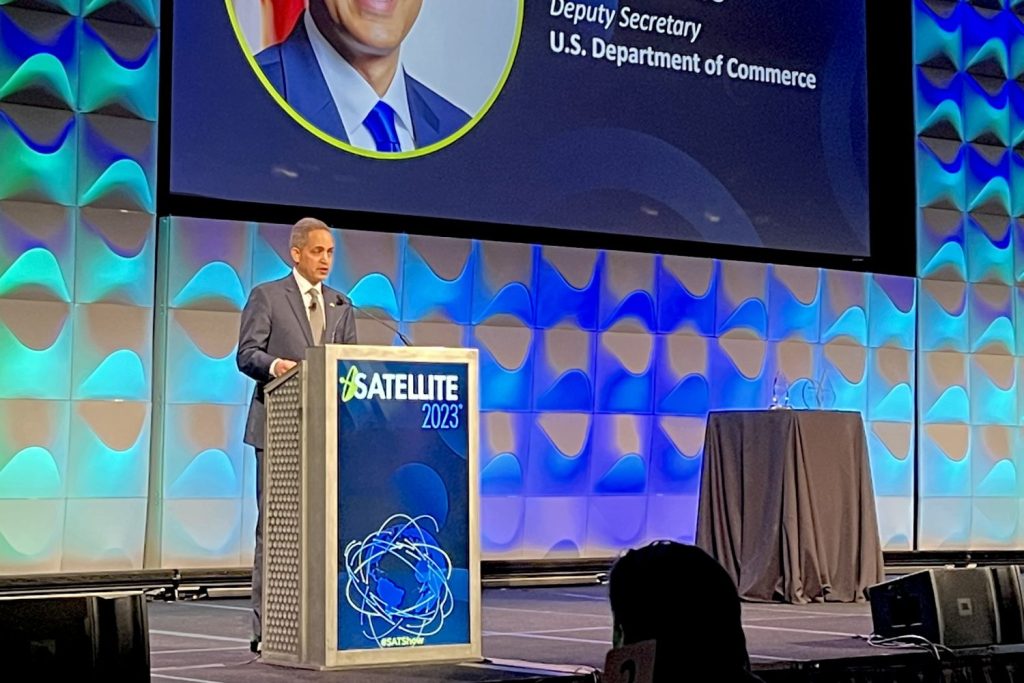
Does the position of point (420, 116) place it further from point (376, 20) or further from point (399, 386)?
point (399, 386)

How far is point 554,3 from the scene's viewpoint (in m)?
7.80

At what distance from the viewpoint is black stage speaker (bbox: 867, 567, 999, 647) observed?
435 centimetres

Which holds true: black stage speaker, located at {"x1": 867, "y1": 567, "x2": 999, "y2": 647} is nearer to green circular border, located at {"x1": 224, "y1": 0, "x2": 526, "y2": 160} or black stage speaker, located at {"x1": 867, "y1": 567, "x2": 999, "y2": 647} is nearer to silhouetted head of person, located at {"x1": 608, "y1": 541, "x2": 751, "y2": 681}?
silhouetted head of person, located at {"x1": 608, "y1": 541, "x2": 751, "y2": 681}

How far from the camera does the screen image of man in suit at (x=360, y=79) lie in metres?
7.09

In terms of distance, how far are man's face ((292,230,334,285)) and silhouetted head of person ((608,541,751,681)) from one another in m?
2.83

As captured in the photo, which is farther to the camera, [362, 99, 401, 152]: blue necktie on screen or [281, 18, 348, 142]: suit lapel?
[362, 99, 401, 152]: blue necktie on screen

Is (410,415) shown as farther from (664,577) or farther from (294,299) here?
(664,577)

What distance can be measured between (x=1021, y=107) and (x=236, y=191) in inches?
203

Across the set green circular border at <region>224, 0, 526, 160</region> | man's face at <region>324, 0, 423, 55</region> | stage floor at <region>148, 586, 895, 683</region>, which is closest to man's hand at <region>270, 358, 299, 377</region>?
stage floor at <region>148, 586, 895, 683</region>

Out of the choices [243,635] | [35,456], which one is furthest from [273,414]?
[35,456]

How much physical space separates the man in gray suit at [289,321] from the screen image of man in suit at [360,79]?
2.68m

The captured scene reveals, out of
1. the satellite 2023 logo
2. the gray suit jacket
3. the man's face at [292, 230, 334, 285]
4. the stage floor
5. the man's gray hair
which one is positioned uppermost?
the man's gray hair

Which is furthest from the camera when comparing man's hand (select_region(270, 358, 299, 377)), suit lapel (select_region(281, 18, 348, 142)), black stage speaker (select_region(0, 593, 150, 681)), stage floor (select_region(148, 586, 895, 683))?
suit lapel (select_region(281, 18, 348, 142))

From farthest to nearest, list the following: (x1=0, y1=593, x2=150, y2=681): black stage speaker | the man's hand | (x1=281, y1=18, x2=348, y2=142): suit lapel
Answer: (x1=281, y1=18, x2=348, y2=142): suit lapel → the man's hand → (x1=0, y1=593, x2=150, y2=681): black stage speaker
